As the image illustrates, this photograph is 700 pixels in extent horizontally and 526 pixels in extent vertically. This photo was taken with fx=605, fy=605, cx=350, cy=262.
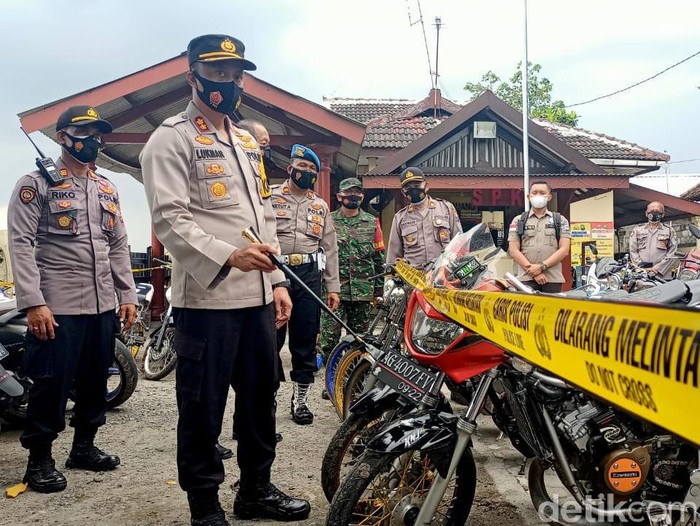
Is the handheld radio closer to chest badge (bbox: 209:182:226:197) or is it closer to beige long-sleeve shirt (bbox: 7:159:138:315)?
beige long-sleeve shirt (bbox: 7:159:138:315)

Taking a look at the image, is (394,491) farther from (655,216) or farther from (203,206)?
(655,216)

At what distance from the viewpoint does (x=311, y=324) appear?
4.38m

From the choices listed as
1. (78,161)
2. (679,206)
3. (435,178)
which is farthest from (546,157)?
(78,161)

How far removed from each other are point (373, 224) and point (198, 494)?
341cm

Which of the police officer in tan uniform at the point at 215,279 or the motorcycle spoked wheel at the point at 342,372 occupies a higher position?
the police officer in tan uniform at the point at 215,279

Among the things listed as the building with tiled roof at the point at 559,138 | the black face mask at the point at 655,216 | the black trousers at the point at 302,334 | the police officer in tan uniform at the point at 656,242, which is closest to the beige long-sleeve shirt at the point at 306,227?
the black trousers at the point at 302,334

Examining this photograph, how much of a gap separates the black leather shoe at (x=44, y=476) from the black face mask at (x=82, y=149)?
1604 mm

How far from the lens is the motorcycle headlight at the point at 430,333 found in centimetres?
249

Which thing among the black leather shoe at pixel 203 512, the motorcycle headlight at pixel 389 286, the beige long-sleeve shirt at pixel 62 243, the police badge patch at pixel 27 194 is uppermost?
the police badge patch at pixel 27 194

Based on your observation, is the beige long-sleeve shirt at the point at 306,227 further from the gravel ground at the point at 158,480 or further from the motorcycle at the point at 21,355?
the motorcycle at the point at 21,355

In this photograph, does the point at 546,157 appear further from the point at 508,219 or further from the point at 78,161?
the point at 78,161

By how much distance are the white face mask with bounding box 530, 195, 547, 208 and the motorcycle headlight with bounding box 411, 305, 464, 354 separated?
3379mm

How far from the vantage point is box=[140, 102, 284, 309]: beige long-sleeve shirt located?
2.30 metres

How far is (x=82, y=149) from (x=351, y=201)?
2.55 meters
